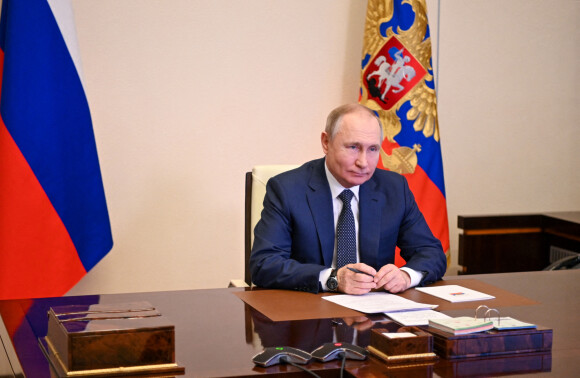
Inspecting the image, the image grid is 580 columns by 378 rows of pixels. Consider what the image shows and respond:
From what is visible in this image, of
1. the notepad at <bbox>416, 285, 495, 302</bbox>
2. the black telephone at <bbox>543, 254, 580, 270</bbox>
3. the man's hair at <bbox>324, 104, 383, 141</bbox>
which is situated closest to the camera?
the notepad at <bbox>416, 285, 495, 302</bbox>

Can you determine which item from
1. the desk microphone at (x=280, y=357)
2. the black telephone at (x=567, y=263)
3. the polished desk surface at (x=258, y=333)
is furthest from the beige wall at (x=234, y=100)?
the desk microphone at (x=280, y=357)

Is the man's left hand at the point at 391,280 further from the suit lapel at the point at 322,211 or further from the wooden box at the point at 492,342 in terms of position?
the wooden box at the point at 492,342

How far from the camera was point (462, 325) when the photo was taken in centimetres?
176

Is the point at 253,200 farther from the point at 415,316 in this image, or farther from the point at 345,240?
the point at 415,316

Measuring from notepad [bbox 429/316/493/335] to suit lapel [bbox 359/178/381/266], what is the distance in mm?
968

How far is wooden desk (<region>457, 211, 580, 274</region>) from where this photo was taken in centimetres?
427

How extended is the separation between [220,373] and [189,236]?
2898 mm

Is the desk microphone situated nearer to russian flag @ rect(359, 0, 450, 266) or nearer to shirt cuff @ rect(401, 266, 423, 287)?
shirt cuff @ rect(401, 266, 423, 287)

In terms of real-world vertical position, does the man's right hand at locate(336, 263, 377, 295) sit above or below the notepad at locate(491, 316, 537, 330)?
above

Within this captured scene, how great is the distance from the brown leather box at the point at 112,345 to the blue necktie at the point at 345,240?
1.25 m

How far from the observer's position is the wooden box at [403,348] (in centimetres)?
163

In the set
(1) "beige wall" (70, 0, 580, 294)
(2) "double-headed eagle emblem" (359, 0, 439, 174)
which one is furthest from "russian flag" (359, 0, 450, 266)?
(1) "beige wall" (70, 0, 580, 294)

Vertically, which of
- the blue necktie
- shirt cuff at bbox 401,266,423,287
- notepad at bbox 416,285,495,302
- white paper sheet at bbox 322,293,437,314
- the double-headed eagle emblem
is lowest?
white paper sheet at bbox 322,293,437,314

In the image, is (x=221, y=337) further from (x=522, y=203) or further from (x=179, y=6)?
(x=522, y=203)
